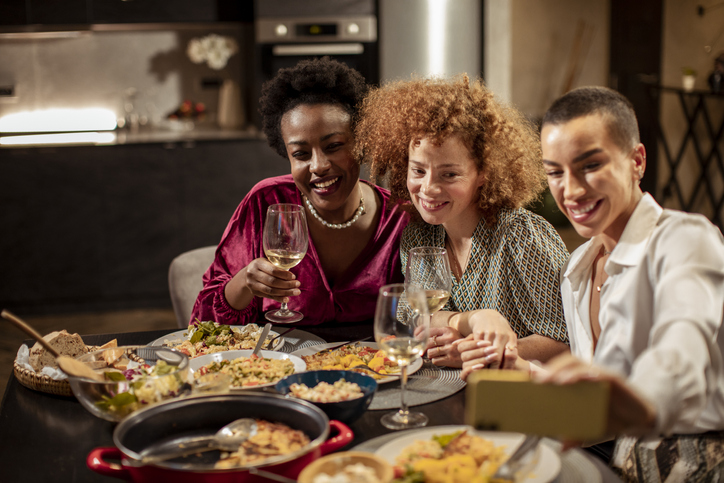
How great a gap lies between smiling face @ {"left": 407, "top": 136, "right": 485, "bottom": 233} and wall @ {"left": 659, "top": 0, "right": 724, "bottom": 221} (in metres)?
4.82

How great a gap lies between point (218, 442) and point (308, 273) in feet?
3.16

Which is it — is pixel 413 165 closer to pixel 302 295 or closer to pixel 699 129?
pixel 302 295

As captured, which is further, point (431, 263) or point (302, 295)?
point (302, 295)

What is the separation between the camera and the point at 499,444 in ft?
3.28

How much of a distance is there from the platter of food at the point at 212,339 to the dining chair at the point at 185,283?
1.68 feet

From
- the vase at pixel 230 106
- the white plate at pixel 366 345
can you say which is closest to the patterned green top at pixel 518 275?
the white plate at pixel 366 345

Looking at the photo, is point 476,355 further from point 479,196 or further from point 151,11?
point 151,11

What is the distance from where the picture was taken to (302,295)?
194 centimetres

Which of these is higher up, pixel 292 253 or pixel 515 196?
pixel 515 196

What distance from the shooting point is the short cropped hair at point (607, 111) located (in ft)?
3.88

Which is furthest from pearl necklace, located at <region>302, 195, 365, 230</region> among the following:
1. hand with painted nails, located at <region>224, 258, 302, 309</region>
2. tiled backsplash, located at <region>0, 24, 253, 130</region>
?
tiled backsplash, located at <region>0, 24, 253, 130</region>

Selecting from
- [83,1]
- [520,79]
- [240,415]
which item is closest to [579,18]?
[520,79]

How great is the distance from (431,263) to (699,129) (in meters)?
5.58

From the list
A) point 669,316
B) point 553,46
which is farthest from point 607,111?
point 553,46
